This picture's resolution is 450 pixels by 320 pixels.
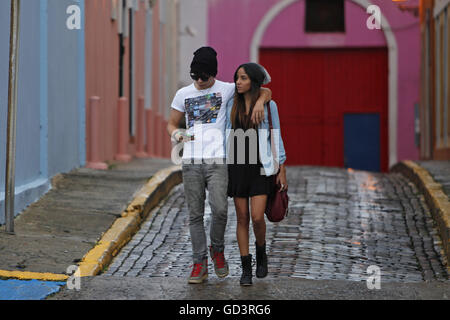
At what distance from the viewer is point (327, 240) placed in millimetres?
9555

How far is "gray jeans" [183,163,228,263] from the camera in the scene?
7.00m

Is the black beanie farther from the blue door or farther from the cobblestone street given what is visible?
the blue door

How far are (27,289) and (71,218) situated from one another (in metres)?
2.78

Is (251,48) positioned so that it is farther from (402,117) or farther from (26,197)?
(26,197)

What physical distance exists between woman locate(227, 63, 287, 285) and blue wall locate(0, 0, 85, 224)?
304cm

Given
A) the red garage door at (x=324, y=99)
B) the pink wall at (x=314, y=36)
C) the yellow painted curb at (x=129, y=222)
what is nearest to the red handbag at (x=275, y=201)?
the yellow painted curb at (x=129, y=222)

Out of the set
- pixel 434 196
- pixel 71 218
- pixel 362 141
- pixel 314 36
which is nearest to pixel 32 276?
pixel 71 218

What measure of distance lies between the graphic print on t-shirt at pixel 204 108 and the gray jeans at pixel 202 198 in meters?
0.34

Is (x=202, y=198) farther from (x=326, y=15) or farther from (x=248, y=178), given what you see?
(x=326, y=15)

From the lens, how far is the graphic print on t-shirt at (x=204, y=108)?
7.04 metres
